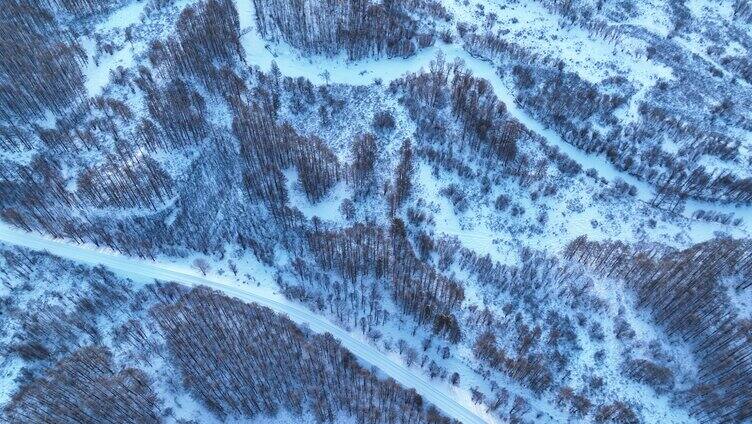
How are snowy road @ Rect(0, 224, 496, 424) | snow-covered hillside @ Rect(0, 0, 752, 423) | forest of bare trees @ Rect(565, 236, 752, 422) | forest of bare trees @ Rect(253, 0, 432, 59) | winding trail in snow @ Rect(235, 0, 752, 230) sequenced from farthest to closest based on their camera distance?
forest of bare trees @ Rect(253, 0, 432, 59)
winding trail in snow @ Rect(235, 0, 752, 230)
snow-covered hillside @ Rect(0, 0, 752, 423)
snowy road @ Rect(0, 224, 496, 424)
forest of bare trees @ Rect(565, 236, 752, 422)

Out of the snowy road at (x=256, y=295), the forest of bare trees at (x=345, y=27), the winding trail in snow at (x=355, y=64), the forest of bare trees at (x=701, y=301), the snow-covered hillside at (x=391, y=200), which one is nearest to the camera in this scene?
the forest of bare trees at (x=701, y=301)

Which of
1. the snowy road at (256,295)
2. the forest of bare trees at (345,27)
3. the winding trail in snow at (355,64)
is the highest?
the forest of bare trees at (345,27)

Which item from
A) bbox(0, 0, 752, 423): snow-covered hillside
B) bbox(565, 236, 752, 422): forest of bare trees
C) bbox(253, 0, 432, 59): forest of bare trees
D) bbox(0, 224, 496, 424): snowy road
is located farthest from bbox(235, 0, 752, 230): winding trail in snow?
bbox(0, 224, 496, 424): snowy road

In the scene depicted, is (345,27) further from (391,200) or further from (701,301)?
(701,301)

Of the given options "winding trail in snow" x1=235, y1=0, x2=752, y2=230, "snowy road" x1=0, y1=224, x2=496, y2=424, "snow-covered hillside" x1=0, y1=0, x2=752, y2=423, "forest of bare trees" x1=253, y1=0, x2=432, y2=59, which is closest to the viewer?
"snowy road" x1=0, y1=224, x2=496, y2=424

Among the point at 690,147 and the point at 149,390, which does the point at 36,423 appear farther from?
the point at 690,147

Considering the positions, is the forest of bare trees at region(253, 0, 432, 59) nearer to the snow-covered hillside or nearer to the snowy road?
the snow-covered hillside

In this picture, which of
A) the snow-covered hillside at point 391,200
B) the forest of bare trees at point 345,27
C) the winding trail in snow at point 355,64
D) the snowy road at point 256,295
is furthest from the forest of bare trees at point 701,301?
the forest of bare trees at point 345,27

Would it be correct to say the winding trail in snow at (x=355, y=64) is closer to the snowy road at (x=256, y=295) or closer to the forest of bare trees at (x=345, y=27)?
the forest of bare trees at (x=345, y=27)

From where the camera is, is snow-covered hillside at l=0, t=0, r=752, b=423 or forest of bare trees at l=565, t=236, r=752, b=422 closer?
forest of bare trees at l=565, t=236, r=752, b=422

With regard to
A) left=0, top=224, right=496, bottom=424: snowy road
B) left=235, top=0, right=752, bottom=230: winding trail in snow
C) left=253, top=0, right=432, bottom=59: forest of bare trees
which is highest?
left=253, top=0, right=432, bottom=59: forest of bare trees
